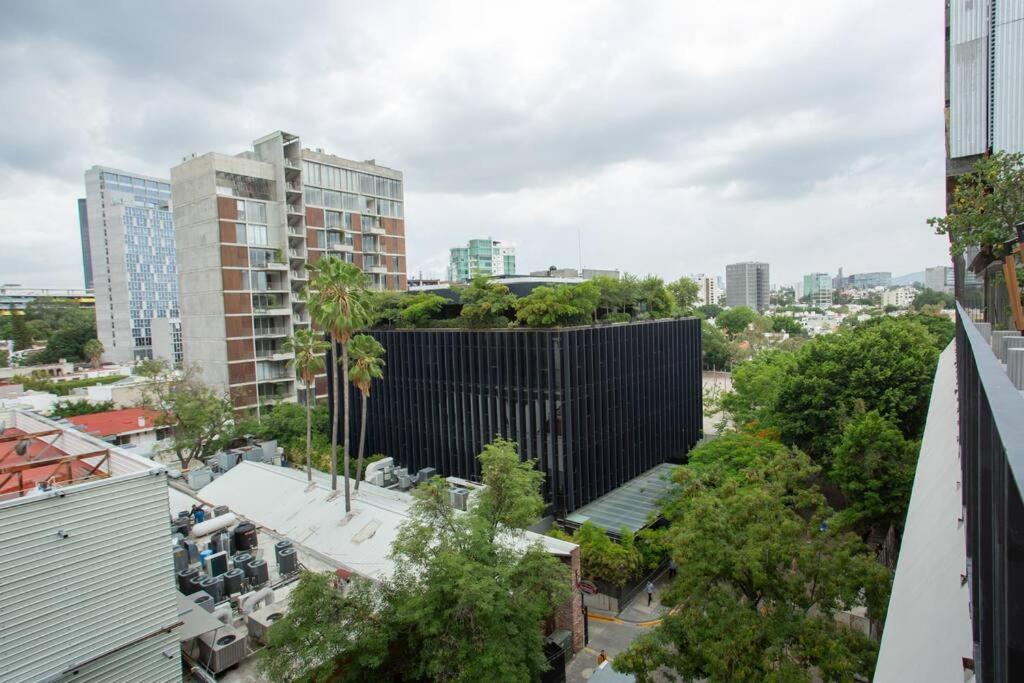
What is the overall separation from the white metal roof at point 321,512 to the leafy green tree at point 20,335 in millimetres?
98143

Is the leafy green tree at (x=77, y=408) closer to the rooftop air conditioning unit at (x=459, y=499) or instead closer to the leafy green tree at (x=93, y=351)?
the rooftop air conditioning unit at (x=459, y=499)

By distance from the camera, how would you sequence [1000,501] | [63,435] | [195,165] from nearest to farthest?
[1000,501], [63,435], [195,165]

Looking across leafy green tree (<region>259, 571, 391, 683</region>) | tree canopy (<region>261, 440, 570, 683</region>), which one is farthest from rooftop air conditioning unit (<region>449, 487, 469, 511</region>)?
leafy green tree (<region>259, 571, 391, 683</region>)

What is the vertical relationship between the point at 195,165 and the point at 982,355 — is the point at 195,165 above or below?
→ above

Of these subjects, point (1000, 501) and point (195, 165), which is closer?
point (1000, 501)

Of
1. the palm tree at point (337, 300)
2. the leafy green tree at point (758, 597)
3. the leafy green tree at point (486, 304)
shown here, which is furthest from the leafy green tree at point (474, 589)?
the leafy green tree at point (486, 304)

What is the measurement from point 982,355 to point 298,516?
26428 mm

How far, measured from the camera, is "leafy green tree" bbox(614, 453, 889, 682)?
1313cm

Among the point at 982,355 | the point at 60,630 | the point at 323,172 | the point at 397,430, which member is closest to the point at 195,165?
the point at 323,172

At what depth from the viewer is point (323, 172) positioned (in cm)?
5541

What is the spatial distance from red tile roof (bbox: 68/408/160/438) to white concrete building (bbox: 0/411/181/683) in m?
38.5

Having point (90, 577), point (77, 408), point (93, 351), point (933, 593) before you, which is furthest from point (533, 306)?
point (93, 351)

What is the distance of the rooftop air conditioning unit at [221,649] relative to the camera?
567 inches

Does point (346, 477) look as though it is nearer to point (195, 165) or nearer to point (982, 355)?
point (982, 355)
